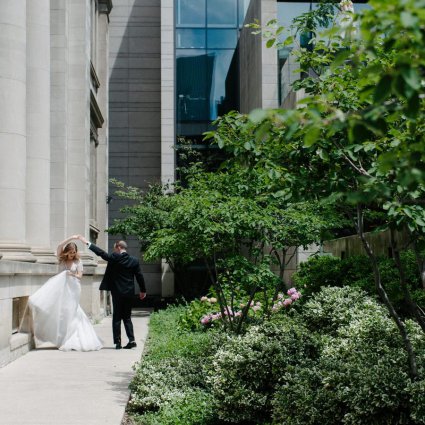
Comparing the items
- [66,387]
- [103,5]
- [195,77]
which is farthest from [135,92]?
[66,387]

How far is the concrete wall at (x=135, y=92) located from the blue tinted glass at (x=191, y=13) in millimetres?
4747

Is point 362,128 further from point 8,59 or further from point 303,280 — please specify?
point 303,280

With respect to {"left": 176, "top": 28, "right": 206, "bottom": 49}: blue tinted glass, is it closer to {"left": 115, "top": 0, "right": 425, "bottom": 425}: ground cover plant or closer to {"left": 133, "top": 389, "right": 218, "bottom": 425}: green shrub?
{"left": 115, "top": 0, "right": 425, "bottom": 425}: ground cover plant

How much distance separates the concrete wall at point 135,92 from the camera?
4034 centimetres

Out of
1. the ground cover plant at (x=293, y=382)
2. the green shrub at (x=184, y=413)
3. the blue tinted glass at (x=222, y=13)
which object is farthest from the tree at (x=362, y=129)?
the blue tinted glass at (x=222, y=13)

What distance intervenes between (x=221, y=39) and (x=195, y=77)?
2.34m

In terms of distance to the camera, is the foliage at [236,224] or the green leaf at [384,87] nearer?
the green leaf at [384,87]

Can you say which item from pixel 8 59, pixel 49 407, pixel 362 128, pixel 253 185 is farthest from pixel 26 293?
pixel 362 128

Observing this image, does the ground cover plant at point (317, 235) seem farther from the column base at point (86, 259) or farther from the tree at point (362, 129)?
the column base at point (86, 259)

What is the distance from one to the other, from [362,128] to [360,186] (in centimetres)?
373

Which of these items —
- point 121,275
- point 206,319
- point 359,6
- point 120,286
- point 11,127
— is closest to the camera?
point 11,127

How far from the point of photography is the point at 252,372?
7.61 meters

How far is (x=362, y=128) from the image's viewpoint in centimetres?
278

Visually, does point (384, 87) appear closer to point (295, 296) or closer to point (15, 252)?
point (15, 252)
